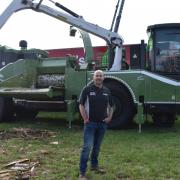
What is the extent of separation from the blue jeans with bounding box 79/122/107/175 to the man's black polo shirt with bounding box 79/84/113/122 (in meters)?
0.11

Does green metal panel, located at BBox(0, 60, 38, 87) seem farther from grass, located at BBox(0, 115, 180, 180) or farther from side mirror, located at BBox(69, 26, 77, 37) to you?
grass, located at BBox(0, 115, 180, 180)

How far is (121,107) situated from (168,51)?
1835mm

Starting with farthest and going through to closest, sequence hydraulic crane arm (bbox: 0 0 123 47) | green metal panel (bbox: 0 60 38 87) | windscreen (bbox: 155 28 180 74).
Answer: green metal panel (bbox: 0 60 38 87), hydraulic crane arm (bbox: 0 0 123 47), windscreen (bbox: 155 28 180 74)

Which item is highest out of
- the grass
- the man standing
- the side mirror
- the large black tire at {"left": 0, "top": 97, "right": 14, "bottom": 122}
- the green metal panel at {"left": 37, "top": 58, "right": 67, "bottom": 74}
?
the side mirror

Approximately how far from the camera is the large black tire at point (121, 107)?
1287 cm

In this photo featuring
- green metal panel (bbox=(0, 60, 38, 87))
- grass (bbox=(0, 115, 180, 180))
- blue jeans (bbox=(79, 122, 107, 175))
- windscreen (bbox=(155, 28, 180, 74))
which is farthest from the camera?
green metal panel (bbox=(0, 60, 38, 87))

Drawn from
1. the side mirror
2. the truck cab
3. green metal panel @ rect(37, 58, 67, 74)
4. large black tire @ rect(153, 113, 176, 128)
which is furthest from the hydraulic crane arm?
large black tire @ rect(153, 113, 176, 128)

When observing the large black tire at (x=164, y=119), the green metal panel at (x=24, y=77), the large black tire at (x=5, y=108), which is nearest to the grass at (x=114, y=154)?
the large black tire at (x=164, y=119)

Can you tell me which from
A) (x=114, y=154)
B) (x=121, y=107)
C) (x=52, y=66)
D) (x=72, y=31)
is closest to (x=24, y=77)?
(x=52, y=66)

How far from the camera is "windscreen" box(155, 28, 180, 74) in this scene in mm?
12781

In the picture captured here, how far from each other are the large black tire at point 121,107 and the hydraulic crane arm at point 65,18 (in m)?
2.03

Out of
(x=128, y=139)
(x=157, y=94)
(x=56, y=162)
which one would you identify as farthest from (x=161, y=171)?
(x=157, y=94)

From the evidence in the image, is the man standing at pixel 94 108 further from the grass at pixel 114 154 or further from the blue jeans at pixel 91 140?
the grass at pixel 114 154

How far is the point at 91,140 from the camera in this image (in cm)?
757
